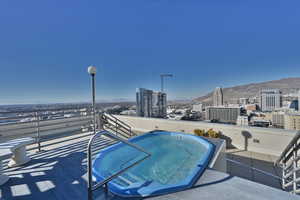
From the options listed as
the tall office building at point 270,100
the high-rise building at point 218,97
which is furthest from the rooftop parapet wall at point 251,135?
the high-rise building at point 218,97

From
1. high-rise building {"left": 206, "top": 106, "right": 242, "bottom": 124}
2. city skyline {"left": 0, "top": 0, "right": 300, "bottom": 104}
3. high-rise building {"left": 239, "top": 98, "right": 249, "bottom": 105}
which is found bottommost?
high-rise building {"left": 206, "top": 106, "right": 242, "bottom": 124}

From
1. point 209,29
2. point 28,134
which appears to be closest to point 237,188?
point 28,134

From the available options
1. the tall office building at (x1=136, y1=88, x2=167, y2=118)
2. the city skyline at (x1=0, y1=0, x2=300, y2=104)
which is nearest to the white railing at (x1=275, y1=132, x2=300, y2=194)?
the city skyline at (x1=0, y1=0, x2=300, y2=104)

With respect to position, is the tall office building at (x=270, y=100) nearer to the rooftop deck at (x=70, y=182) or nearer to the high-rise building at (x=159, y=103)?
the high-rise building at (x=159, y=103)

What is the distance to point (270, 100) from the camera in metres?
12.4

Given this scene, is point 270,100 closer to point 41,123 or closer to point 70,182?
point 70,182

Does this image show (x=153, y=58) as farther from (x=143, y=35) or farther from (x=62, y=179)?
(x=62, y=179)

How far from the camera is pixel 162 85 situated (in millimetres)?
10477

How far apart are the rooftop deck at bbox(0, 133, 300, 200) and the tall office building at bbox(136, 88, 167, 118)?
7.30m

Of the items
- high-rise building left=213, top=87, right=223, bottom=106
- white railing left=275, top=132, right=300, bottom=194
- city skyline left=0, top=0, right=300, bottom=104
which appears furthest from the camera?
high-rise building left=213, top=87, right=223, bottom=106

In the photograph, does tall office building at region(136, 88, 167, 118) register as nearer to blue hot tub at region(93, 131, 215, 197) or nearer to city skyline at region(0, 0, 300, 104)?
city skyline at region(0, 0, 300, 104)

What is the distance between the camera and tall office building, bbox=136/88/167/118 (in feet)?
33.5

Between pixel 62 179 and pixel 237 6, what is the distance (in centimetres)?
1036

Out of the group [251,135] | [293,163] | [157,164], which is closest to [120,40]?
[157,164]
